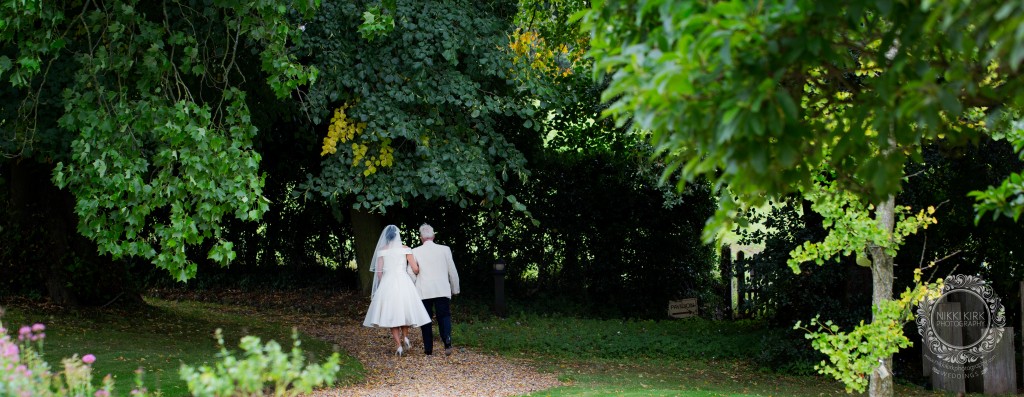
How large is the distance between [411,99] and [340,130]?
1102 mm

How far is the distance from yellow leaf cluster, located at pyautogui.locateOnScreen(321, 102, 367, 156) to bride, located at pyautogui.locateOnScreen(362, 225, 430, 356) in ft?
4.11

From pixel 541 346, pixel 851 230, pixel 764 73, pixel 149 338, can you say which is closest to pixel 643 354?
pixel 541 346

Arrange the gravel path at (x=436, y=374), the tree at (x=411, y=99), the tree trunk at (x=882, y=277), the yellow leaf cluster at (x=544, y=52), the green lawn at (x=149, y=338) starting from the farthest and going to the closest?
the yellow leaf cluster at (x=544, y=52)
the tree at (x=411, y=99)
the gravel path at (x=436, y=374)
the green lawn at (x=149, y=338)
the tree trunk at (x=882, y=277)

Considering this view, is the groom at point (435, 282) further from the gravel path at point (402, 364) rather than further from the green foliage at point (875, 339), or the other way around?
the green foliage at point (875, 339)

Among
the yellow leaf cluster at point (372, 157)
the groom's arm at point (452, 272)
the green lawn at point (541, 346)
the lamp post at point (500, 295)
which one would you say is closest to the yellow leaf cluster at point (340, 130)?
the yellow leaf cluster at point (372, 157)

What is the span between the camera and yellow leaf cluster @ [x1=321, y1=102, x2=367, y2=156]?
10.5 meters

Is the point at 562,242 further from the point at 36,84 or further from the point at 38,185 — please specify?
the point at 36,84

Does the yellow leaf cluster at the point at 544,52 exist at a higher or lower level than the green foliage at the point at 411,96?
higher

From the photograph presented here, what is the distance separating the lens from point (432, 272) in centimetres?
1023

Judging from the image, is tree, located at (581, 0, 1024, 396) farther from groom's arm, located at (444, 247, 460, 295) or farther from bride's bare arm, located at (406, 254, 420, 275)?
groom's arm, located at (444, 247, 460, 295)

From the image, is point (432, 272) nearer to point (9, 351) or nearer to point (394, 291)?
point (394, 291)

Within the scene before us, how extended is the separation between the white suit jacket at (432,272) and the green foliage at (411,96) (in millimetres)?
590

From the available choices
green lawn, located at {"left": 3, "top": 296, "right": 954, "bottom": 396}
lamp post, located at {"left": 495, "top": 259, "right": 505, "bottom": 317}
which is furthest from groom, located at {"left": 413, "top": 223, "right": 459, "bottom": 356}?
lamp post, located at {"left": 495, "top": 259, "right": 505, "bottom": 317}

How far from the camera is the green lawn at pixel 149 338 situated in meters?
7.97
